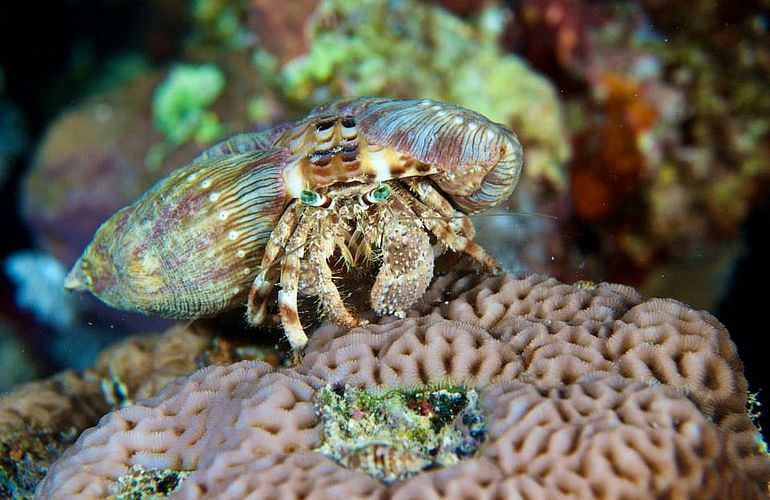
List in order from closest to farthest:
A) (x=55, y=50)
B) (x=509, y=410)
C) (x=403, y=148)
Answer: (x=509, y=410) → (x=403, y=148) → (x=55, y=50)

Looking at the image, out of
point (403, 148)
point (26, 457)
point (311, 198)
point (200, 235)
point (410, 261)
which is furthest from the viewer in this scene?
point (26, 457)

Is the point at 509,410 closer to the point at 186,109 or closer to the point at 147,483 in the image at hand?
the point at 147,483

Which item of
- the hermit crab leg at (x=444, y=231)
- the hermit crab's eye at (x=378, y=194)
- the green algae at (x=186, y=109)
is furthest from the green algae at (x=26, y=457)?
the green algae at (x=186, y=109)

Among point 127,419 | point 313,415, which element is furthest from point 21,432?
point 313,415

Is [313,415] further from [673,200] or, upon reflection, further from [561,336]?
[673,200]

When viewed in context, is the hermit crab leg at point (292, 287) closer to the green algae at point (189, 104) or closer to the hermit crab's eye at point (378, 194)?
the hermit crab's eye at point (378, 194)

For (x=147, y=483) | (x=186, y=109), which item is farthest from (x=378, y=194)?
(x=186, y=109)

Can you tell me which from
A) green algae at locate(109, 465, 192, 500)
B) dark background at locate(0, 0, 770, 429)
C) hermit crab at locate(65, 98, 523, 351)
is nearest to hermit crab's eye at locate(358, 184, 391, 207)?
hermit crab at locate(65, 98, 523, 351)
